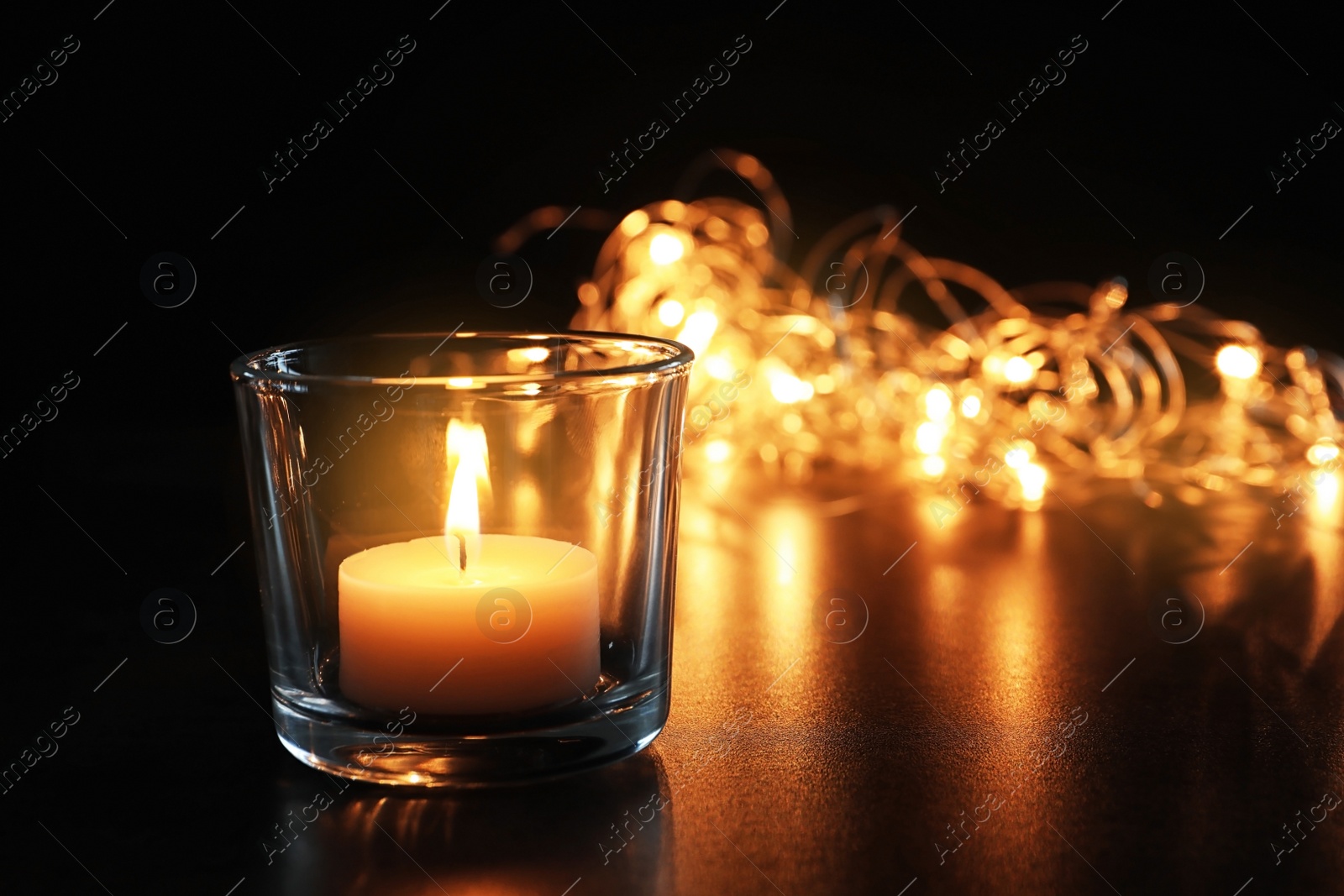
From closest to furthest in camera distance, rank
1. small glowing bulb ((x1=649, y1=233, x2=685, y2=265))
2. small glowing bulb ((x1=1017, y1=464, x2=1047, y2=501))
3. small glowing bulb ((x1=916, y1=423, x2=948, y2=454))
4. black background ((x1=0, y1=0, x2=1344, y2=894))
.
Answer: small glowing bulb ((x1=1017, y1=464, x2=1047, y2=501)) < small glowing bulb ((x1=916, y1=423, x2=948, y2=454)) < small glowing bulb ((x1=649, y1=233, x2=685, y2=265)) < black background ((x1=0, y1=0, x2=1344, y2=894))

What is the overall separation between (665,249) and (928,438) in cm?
27

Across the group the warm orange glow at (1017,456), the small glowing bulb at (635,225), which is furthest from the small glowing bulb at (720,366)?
the warm orange glow at (1017,456)

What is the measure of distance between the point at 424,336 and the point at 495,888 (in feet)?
0.66

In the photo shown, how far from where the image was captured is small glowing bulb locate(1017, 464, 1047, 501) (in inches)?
33.9

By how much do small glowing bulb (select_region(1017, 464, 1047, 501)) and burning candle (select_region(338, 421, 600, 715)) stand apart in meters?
0.52

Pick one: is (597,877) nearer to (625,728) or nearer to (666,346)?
(625,728)

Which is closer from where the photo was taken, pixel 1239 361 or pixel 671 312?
pixel 1239 361

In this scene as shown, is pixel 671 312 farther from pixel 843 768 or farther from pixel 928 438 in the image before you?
pixel 843 768

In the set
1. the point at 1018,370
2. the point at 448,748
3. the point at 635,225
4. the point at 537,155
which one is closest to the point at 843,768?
the point at 448,748

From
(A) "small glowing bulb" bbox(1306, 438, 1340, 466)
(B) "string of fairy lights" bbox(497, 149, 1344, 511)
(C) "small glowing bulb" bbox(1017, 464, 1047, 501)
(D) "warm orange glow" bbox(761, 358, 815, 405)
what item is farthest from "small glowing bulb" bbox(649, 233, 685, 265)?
(A) "small glowing bulb" bbox(1306, 438, 1340, 466)

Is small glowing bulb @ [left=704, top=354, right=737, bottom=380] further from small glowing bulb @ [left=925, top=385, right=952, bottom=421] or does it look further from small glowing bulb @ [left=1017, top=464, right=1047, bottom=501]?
small glowing bulb @ [left=1017, top=464, right=1047, bottom=501]

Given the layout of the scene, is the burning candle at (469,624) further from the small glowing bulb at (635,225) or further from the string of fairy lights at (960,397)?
the small glowing bulb at (635,225)

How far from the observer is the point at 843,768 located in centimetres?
44

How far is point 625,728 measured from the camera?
43 cm
